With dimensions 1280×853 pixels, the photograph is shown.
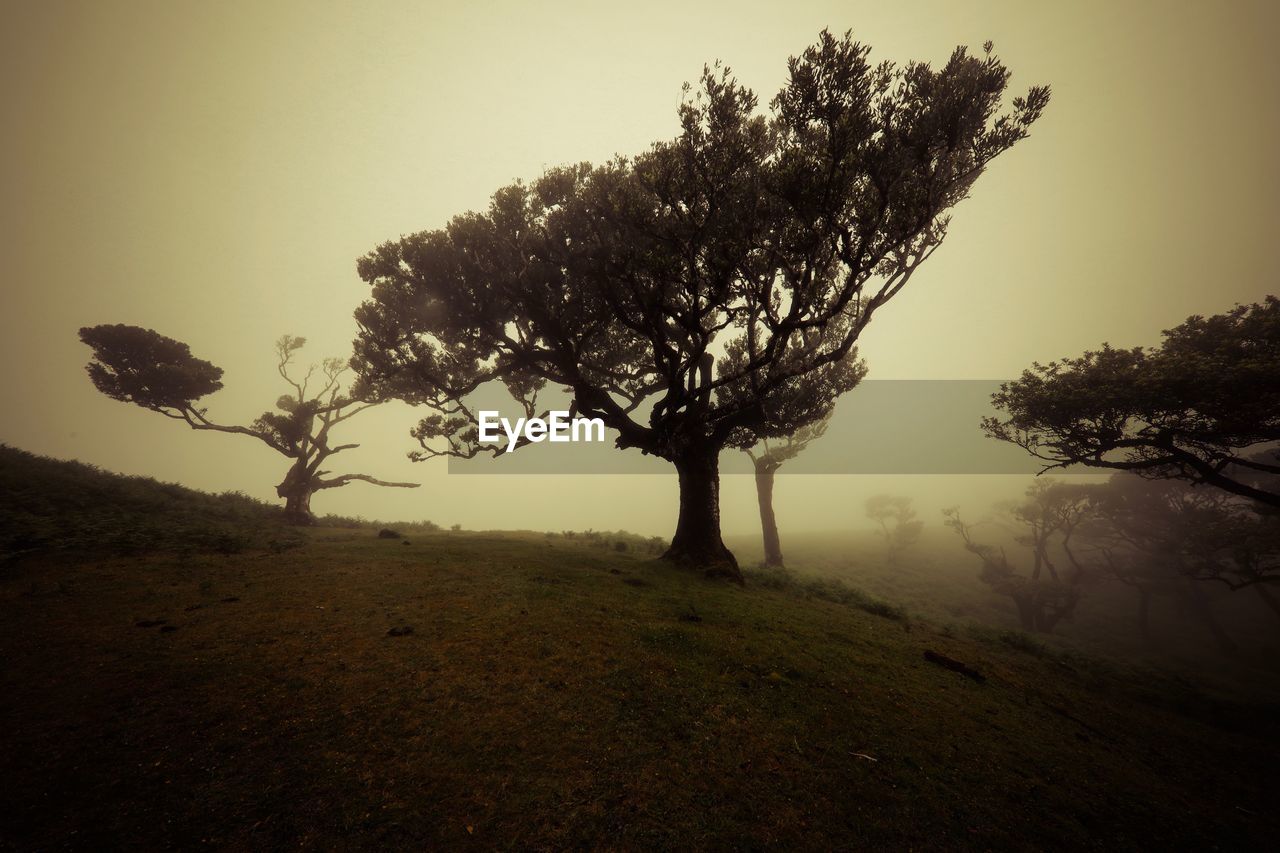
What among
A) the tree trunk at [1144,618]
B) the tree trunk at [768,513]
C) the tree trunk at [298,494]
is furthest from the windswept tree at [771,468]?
the tree trunk at [298,494]

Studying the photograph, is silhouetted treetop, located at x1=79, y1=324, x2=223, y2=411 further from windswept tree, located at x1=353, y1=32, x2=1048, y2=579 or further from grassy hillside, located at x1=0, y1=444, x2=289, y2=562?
windswept tree, located at x1=353, y1=32, x2=1048, y2=579

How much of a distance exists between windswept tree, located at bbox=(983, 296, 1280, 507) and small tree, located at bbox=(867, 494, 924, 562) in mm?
34855

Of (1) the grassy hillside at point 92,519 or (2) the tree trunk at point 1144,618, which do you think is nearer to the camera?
(1) the grassy hillside at point 92,519

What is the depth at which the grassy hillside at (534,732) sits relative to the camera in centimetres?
404

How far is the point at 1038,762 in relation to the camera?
634 centimetres

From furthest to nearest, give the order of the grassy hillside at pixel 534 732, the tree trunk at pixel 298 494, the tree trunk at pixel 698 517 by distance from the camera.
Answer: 1. the tree trunk at pixel 298 494
2. the tree trunk at pixel 698 517
3. the grassy hillside at pixel 534 732

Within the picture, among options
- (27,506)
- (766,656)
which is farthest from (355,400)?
(766,656)

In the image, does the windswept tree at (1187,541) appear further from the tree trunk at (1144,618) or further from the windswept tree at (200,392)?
the windswept tree at (200,392)

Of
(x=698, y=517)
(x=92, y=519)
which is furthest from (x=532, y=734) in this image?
(x=92, y=519)

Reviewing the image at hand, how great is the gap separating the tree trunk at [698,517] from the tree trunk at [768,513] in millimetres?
14394

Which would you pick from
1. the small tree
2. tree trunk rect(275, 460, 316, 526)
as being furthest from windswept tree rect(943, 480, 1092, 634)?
tree trunk rect(275, 460, 316, 526)

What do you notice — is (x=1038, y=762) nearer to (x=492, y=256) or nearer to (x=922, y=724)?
(x=922, y=724)

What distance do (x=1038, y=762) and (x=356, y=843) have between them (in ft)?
29.8

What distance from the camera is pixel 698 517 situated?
17031 mm
